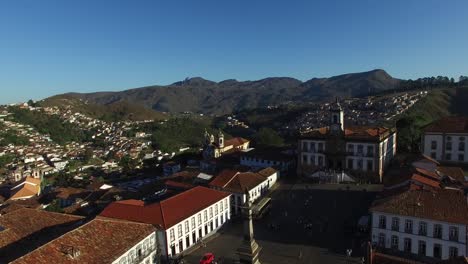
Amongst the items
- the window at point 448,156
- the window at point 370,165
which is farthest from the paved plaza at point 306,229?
the window at point 448,156

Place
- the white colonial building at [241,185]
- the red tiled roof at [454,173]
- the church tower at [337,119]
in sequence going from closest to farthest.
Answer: the red tiled roof at [454,173]
the white colonial building at [241,185]
the church tower at [337,119]

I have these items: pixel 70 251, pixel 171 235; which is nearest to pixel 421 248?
pixel 171 235

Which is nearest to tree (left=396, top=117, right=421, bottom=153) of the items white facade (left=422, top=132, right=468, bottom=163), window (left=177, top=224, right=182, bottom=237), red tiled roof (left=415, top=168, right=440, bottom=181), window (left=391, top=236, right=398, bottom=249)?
white facade (left=422, top=132, right=468, bottom=163)

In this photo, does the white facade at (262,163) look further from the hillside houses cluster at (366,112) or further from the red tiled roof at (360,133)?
the hillside houses cluster at (366,112)

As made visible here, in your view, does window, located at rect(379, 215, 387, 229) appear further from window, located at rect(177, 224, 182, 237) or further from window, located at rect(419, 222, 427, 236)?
window, located at rect(177, 224, 182, 237)

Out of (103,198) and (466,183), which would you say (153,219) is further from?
(466,183)

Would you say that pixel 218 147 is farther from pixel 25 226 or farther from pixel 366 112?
pixel 366 112
